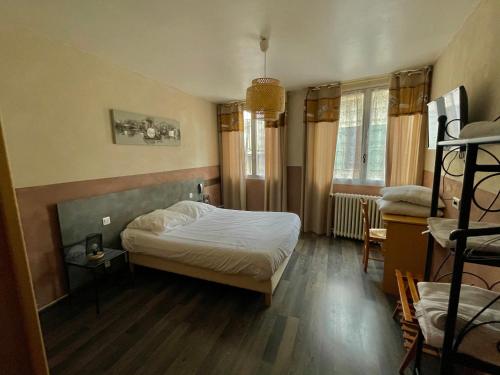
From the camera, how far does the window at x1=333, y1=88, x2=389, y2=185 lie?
3.43m

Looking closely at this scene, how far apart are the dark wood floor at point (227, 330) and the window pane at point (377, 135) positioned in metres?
1.65

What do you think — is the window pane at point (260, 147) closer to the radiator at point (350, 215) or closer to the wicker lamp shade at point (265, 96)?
the radiator at point (350, 215)

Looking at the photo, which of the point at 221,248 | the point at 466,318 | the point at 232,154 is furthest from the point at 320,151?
the point at 466,318

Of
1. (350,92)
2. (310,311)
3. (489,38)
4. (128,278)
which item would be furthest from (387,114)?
(128,278)

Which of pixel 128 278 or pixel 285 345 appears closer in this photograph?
pixel 285 345

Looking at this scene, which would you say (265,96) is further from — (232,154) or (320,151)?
(232,154)

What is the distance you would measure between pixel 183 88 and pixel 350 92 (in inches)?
108

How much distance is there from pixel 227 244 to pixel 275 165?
231 centimetres

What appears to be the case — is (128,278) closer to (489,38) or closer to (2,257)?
(2,257)

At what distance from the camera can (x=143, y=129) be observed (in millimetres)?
3064

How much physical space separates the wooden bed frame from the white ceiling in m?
2.33

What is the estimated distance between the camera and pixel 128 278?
275 cm

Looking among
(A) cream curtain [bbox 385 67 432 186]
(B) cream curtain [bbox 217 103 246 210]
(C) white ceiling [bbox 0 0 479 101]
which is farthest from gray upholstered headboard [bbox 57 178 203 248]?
(A) cream curtain [bbox 385 67 432 186]

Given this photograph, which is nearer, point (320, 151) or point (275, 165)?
point (320, 151)
